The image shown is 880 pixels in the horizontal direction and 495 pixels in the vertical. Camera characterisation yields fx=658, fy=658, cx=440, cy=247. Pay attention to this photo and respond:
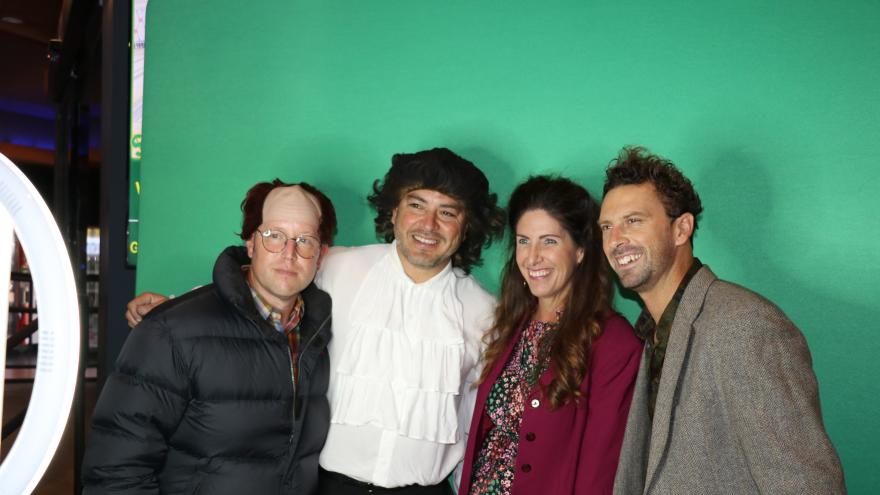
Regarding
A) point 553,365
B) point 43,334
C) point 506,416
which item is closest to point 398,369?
point 506,416

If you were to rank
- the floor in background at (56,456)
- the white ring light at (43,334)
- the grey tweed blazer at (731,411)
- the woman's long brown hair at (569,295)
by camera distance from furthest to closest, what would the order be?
1. the floor in background at (56,456)
2. the woman's long brown hair at (569,295)
3. the grey tweed blazer at (731,411)
4. the white ring light at (43,334)

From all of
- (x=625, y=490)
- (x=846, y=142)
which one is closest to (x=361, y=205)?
(x=625, y=490)

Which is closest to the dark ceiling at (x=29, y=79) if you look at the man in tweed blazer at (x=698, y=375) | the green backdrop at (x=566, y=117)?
the green backdrop at (x=566, y=117)

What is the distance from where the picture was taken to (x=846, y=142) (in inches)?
91.9

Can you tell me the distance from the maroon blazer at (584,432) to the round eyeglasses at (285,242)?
0.85 metres

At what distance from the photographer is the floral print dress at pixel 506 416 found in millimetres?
2129

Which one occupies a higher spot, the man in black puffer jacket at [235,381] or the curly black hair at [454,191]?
the curly black hair at [454,191]

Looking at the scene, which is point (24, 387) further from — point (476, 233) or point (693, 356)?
point (693, 356)

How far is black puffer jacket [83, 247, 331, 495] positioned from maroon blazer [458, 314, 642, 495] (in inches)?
27.3

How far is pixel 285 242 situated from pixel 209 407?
552mm

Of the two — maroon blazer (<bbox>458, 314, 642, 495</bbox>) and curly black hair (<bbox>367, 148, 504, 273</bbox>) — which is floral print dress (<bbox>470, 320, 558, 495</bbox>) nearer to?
maroon blazer (<bbox>458, 314, 642, 495</bbox>)

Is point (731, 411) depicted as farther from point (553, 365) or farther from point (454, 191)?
point (454, 191)

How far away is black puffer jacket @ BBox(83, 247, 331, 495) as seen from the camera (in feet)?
5.92

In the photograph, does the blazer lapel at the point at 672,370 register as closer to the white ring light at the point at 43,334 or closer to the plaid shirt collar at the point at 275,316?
the plaid shirt collar at the point at 275,316
